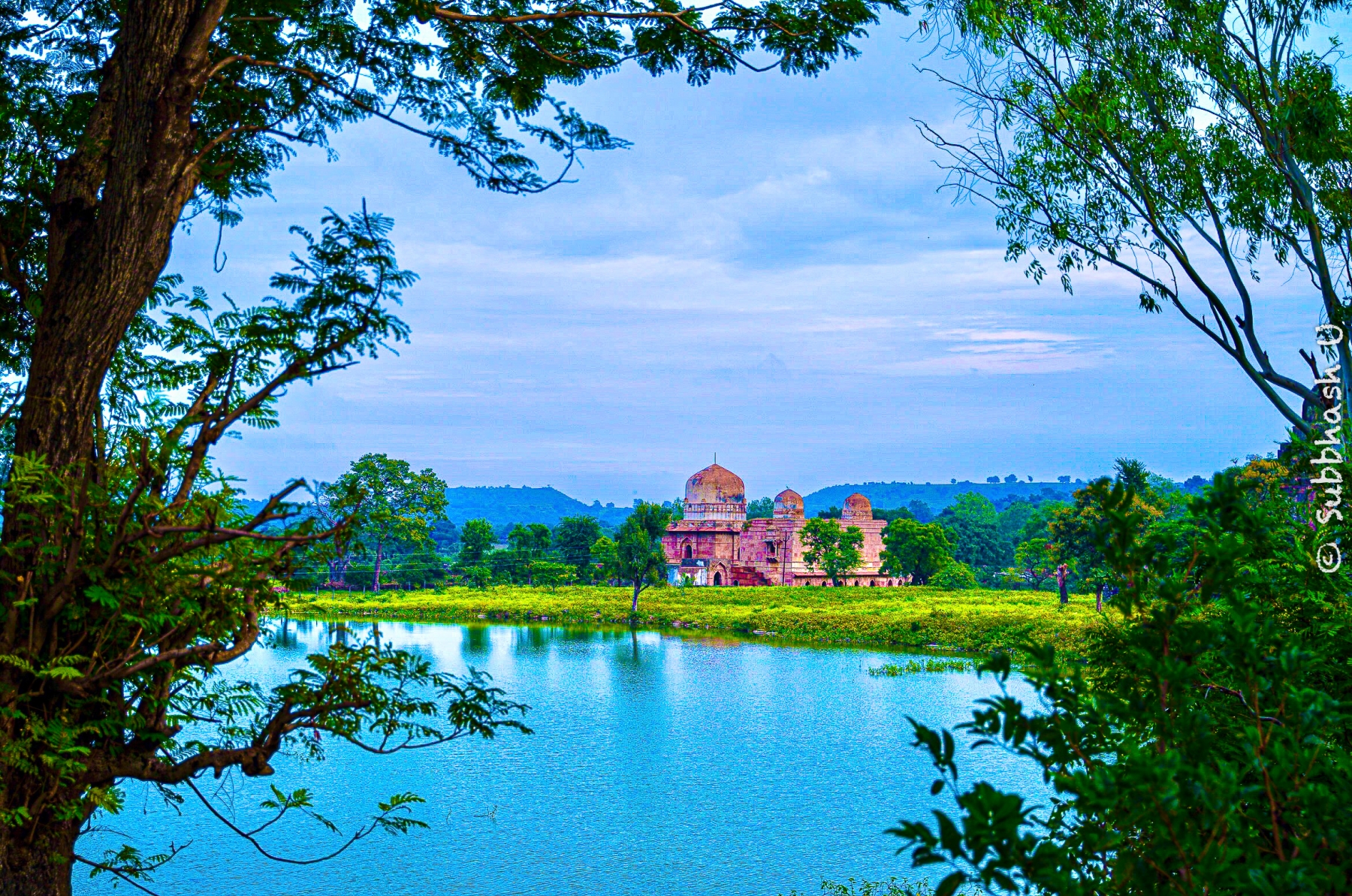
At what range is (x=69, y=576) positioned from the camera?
2586 mm

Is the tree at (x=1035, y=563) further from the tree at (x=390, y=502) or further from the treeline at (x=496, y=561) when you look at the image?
the tree at (x=390, y=502)

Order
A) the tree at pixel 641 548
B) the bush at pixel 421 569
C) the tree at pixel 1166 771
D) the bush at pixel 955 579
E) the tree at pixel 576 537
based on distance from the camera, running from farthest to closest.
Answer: the tree at pixel 576 537 → the bush at pixel 955 579 → the bush at pixel 421 569 → the tree at pixel 641 548 → the tree at pixel 1166 771

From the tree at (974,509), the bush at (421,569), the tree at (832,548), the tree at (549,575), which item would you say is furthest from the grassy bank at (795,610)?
the tree at (974,509)

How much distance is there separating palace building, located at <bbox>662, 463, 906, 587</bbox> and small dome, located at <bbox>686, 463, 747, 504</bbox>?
4cm

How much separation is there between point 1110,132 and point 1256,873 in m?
6.41

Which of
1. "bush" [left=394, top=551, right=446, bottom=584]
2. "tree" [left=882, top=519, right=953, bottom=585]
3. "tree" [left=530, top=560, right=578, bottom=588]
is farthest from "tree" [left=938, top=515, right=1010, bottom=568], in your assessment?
"bush" [left=394, top=551, right=446, bottom=584]

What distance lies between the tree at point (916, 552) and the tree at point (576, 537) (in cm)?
923

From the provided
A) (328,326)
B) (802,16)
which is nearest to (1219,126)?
(802,16)

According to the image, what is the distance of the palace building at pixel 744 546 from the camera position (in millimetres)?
34312

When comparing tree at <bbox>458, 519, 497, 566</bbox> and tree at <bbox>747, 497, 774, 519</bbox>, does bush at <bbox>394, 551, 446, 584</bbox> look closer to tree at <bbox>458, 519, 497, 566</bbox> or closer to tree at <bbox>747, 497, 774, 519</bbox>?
tree at <bbox>458, 519, 497, 566</bbox>

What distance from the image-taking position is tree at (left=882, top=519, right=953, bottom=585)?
32656 mm

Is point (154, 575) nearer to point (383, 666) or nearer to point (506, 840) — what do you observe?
point (383, 666)

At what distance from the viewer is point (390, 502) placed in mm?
10367

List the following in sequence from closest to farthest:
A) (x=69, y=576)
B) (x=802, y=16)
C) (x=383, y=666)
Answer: (x=69, y=576), (x=383, y=666), (x=802, y=16)
